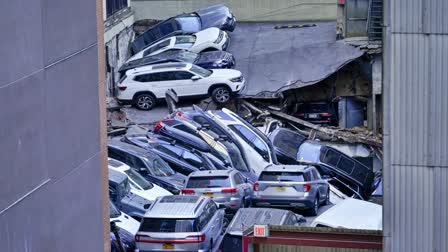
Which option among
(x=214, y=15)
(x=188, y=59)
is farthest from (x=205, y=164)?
(x=214, y=15)

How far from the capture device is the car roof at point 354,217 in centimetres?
2048

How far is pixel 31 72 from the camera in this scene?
12.1 m

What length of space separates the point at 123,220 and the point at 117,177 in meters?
1.85

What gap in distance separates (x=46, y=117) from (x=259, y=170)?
16095mm

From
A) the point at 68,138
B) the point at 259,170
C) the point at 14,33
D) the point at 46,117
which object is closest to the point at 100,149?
the point at 68,138

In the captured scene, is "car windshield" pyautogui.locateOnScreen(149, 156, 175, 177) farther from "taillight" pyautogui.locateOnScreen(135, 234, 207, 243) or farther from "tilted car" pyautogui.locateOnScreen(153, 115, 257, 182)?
"taillight" pyautogui.locateOnScreen(135, 234, 207, 243)

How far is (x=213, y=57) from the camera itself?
3503 cm

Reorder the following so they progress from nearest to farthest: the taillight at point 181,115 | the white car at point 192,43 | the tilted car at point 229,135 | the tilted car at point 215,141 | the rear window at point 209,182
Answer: the rear window at point 209,182
the tilted car at point 215,141
the tilted car at point 229,135
the taillight at point 181,115
the white car at point 192,43

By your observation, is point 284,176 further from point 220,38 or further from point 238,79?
point 220,38

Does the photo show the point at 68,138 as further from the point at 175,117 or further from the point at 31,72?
the point at 175,117

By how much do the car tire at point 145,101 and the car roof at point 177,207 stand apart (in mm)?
11742

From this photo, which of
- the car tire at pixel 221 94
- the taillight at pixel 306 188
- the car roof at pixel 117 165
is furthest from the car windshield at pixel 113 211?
the car tire at pixel 221 94

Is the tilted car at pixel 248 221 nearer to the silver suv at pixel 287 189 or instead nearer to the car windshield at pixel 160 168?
the silver suv at pixel 287 189

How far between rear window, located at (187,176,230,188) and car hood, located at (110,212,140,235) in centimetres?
272
